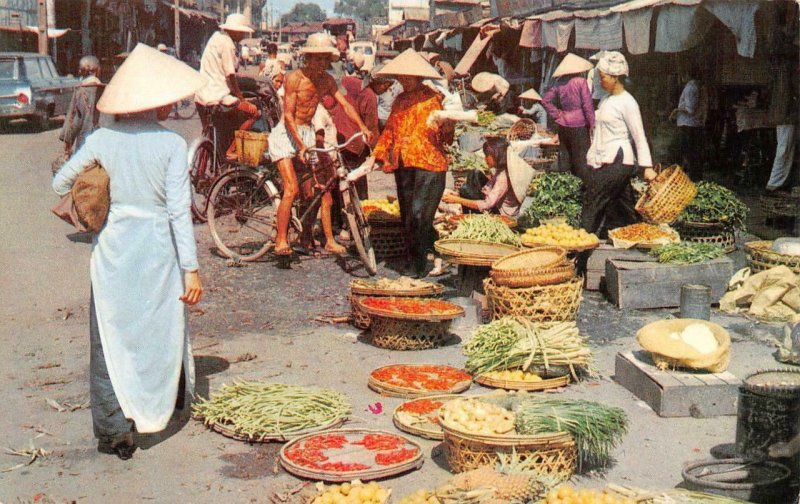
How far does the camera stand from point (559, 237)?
8789 millimetres

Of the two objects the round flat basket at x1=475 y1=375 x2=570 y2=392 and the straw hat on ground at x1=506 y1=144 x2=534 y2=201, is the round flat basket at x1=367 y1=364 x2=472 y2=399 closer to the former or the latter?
the round flat basket at x1=475 y1=375 x2=570 y2=392

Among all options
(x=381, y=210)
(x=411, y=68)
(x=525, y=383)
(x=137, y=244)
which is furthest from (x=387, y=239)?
(x=137, y=244)

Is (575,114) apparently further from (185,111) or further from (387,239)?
(185,111)

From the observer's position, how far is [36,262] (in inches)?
406

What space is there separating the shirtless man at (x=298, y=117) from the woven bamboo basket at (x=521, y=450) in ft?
17.2

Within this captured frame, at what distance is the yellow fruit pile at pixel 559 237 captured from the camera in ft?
28.5

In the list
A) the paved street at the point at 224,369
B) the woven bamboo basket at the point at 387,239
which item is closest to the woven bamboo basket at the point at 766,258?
the paved street at the point at 224,369

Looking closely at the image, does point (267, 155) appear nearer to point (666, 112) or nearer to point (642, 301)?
point (642, 301)

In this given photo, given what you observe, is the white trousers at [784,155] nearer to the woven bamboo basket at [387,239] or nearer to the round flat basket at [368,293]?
the woven bamboo basket at [387,239]

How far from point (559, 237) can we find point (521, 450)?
432 centimetres

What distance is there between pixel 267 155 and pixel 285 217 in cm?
95

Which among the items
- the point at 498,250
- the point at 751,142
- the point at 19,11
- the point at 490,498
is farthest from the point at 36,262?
the point at 19,11

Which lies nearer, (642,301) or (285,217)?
(642,301)

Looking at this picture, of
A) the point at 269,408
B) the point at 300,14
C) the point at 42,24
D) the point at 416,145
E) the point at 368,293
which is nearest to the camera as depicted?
the point at 269,408
